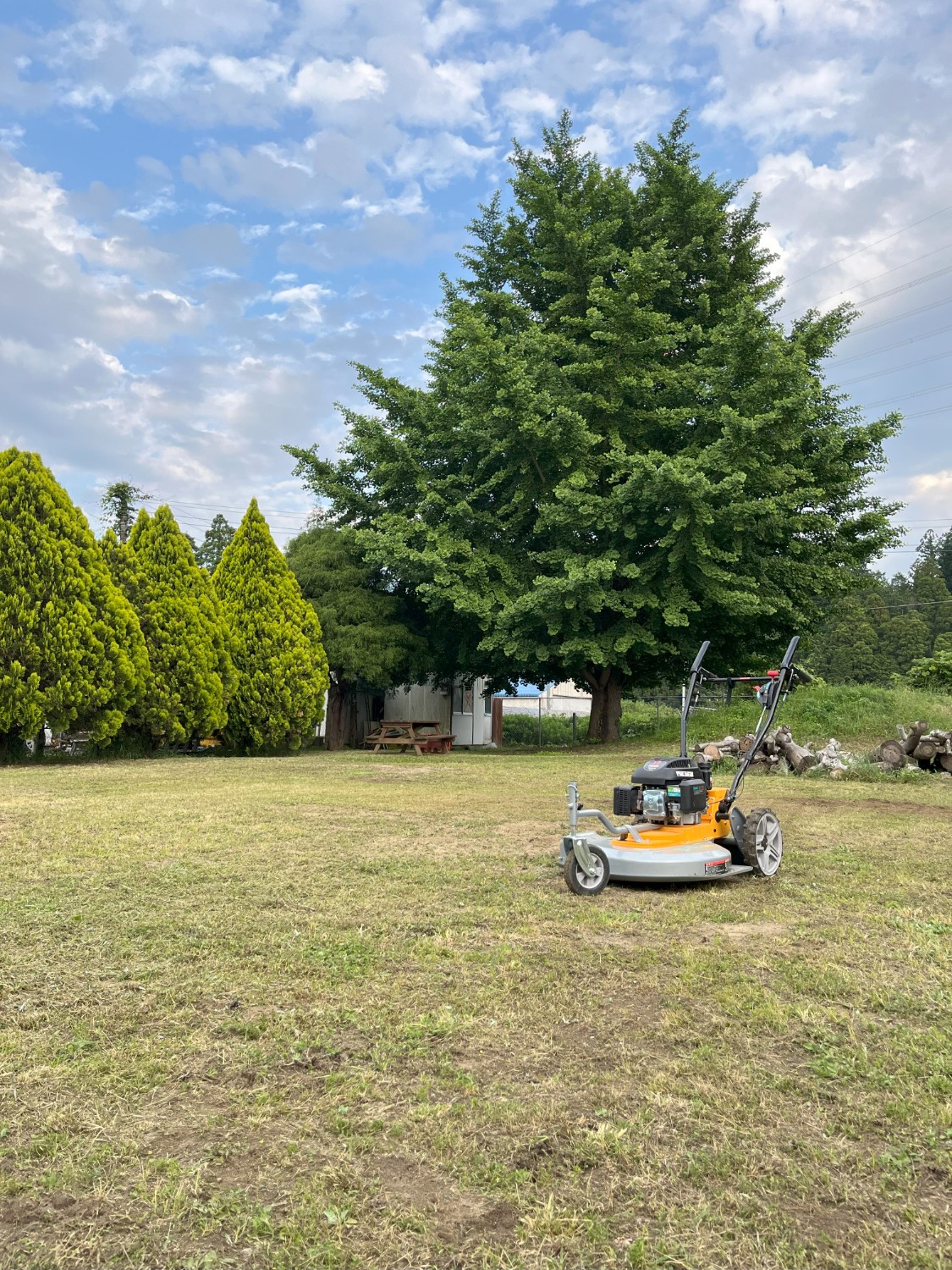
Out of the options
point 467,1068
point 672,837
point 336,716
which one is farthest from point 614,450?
point 467,1068

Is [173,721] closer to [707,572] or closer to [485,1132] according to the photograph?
[707,572]

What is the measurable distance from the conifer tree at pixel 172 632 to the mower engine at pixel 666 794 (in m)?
11.7

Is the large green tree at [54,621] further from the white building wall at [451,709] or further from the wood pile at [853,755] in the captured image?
the white building wall at [451,709]

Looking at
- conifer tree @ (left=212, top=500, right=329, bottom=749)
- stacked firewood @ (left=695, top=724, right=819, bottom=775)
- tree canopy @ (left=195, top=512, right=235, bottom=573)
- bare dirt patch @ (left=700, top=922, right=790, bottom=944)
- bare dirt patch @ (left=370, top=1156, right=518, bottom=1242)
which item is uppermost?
tree canopy @ (left=195, top=512, right=235, bottom=573)

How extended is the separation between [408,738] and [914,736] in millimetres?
11514

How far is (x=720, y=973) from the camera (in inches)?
153

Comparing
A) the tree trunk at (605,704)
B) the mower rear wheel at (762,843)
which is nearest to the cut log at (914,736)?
the mower rear wheel at (762,843)

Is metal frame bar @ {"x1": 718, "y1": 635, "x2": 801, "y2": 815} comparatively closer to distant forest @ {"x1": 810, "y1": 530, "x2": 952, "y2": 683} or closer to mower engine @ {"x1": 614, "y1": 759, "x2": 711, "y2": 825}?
mower engine @ {"x1": 614, "y1": 759, "x2": 711, "y2": 825}

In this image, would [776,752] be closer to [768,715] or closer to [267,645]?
[768,715]

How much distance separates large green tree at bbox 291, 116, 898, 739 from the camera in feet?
56.7

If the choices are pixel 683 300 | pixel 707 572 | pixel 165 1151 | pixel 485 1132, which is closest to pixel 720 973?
pixel 485 1132

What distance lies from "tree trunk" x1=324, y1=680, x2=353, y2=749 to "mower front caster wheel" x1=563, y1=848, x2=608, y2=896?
16906 millimetres

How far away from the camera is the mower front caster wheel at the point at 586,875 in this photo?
17.8ft

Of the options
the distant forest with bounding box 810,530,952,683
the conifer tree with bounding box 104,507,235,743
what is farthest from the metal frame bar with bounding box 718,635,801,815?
the distant forest with bounding box 810,530,952,683
